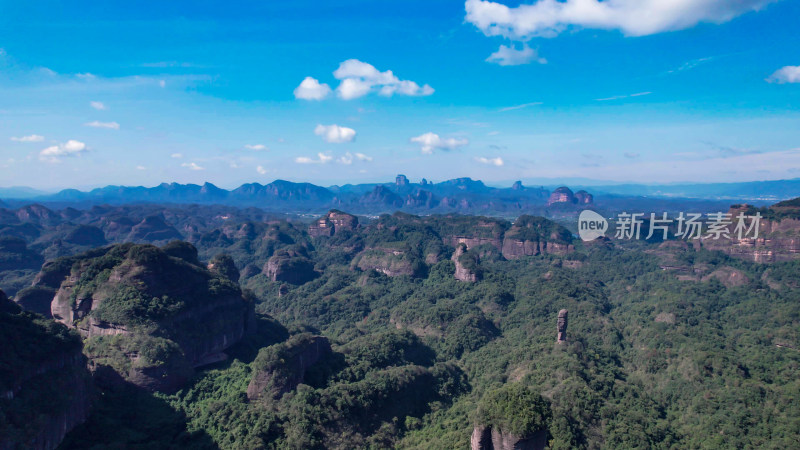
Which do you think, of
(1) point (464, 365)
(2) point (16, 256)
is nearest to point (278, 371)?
(1) point (464, 365)

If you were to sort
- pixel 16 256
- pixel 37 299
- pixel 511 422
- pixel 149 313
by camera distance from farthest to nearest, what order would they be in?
1. pixel 16 256
2. pixel 37 299
3. pixel 149 313
4. pixel 511 422

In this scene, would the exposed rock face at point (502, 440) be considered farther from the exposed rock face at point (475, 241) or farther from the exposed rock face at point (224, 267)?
the exposed rock face at point (475, 241)

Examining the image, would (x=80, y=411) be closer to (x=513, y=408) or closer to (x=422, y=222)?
(x=513, y=408)

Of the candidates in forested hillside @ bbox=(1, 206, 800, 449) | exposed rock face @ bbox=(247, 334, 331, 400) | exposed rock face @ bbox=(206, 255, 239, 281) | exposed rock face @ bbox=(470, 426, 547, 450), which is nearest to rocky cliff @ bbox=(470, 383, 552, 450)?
exposed rock face @ bbox=(470, 426, 547, 450)

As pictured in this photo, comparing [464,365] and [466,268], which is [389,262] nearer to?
[466,268]

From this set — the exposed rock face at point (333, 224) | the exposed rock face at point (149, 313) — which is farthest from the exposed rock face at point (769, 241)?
the exposed rock face at point (149, 313)

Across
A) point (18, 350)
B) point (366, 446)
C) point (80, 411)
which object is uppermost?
point (18, 350)

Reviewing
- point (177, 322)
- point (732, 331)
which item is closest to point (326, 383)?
point (177, 322)
